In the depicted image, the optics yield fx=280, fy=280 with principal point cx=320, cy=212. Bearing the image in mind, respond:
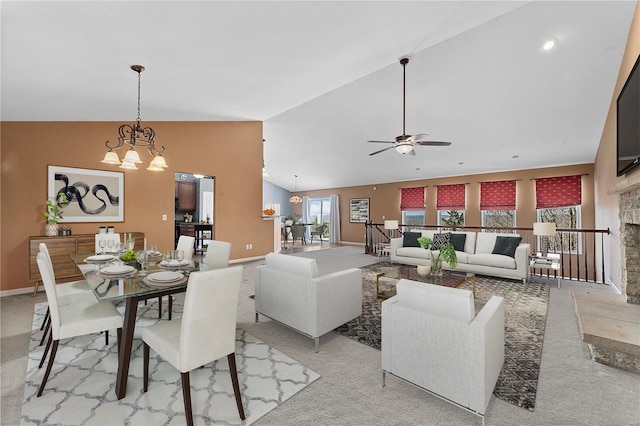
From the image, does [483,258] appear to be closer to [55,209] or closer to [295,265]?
[295,265]

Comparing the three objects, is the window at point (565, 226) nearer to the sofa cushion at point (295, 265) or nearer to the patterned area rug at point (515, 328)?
the patterned area rug at point (515, 328)

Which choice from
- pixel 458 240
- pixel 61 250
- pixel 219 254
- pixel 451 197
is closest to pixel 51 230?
pixel 61 250

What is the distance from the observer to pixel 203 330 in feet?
5.47

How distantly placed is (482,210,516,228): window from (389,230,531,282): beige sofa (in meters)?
2.84

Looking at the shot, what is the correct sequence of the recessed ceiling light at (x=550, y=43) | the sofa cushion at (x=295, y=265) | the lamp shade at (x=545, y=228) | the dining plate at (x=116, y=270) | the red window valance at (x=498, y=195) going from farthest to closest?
the red window valance at (x=498, y=195)
the lamp shade at (x=545, y=228)
the recessed ceiling light at (x=550, y=43)
the sofa cushion at (x=295, y=265)
the dining plate at (x=116, y=270)

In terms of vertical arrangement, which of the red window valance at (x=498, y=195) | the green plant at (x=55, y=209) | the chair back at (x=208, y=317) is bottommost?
the chair back at (x=208, y=317)

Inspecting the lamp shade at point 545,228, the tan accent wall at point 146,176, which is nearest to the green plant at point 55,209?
the tan accent wall at point 146,176

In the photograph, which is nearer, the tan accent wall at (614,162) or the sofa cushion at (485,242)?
the tan accent wall at (614,162)

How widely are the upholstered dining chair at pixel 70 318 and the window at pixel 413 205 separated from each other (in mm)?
9048

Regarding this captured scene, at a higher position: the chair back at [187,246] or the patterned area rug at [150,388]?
the chair back at [187,246]

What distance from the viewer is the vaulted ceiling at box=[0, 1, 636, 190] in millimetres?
2477

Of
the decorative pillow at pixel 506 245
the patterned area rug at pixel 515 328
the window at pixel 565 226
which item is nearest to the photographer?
the patterned area rug at pixel 515 328

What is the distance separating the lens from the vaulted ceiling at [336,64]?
2477 millimetres

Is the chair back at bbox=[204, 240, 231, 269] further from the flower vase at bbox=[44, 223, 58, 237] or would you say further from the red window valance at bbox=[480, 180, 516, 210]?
the red window valance at bbox=[480, 180, 516, 210]
